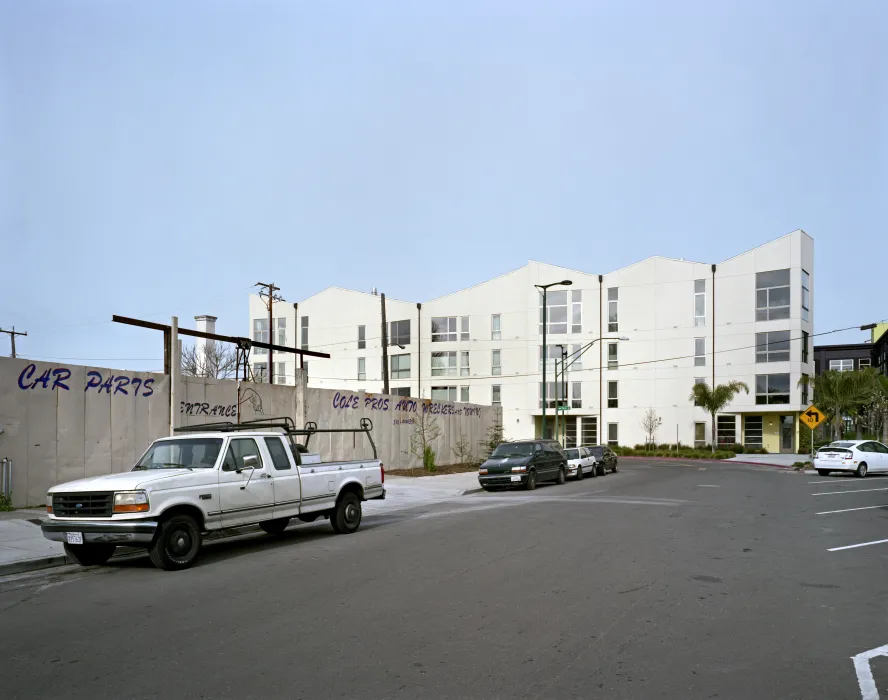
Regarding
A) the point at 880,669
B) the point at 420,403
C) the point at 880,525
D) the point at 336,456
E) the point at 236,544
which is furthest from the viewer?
the point at 420,403

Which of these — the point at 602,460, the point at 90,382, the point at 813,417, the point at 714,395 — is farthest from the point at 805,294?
the point at 90,382

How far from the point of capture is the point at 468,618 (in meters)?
7.60

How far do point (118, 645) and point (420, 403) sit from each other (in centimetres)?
2517

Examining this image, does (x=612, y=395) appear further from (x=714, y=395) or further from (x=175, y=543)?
(x=175, y=543)

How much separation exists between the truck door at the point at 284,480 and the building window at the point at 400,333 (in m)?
59.7

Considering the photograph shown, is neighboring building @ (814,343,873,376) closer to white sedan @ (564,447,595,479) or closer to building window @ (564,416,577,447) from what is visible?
building window @ (564,416,577,447)

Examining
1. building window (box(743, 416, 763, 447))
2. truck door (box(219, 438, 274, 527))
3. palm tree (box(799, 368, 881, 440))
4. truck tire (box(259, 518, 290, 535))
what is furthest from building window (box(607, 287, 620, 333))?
truck door (box(219, 438, 274, 527))

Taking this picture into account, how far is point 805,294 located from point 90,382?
5540cm

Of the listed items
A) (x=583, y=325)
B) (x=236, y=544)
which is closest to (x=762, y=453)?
(x=583, y=325)

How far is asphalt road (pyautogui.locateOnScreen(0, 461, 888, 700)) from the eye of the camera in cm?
573

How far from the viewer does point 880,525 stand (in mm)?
15133

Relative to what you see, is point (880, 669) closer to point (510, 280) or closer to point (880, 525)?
point (880, 525)

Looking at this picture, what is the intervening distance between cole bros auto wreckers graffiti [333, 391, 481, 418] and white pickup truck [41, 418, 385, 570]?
1228cm

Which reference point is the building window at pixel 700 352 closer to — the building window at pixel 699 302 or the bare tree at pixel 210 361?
the building window at pixel 699 302
